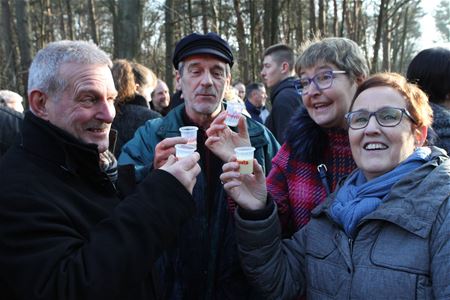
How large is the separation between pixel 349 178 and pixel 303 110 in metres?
0.76

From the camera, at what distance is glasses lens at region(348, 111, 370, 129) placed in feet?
6.91

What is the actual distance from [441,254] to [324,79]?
1.30 meters

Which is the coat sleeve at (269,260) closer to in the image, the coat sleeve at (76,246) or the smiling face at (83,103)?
the coat sleeve at (76,246)

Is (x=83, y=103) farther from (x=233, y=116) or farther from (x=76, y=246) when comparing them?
(x=233, y=116)

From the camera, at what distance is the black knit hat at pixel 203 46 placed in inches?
107

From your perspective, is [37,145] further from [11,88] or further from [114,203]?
[11,88]

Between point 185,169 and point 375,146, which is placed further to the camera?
point 375,146

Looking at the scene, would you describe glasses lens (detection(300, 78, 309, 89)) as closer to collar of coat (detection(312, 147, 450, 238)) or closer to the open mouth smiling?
the open mouth smiling

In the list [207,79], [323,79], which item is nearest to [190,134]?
[207,79]

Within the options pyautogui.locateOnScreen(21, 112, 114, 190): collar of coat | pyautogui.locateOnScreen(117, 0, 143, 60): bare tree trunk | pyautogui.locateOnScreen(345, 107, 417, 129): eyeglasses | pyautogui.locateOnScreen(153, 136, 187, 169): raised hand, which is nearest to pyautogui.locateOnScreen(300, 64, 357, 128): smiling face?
pyautogui.locateOnScreen(345, 107, 417, 129): eyeglasses

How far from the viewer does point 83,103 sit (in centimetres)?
190

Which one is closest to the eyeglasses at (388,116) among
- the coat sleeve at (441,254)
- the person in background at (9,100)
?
the coat sleeve at (441,254)

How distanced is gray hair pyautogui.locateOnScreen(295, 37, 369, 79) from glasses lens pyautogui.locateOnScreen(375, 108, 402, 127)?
0.64 meters

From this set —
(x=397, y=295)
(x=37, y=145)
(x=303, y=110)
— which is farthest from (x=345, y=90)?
(x=37, y=145)
